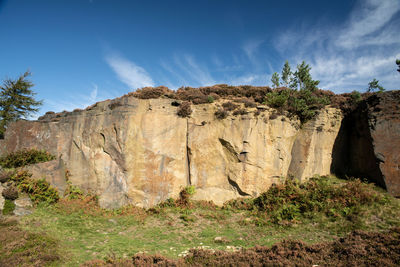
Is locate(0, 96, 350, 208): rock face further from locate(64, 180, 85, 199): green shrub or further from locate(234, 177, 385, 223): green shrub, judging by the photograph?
locate(234, 177, 385, 223): green shrub

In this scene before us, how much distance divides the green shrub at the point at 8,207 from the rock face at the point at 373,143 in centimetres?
2252

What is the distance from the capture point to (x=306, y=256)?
7.10 m

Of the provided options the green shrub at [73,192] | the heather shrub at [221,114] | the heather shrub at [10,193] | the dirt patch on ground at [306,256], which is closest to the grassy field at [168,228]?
the green shrub at [73,192]

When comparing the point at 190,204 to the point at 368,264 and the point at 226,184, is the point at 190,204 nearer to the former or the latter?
the point at 226,184

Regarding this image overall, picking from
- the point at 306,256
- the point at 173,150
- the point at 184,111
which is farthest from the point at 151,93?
the point at 306,256

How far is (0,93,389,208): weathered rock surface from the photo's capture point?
47.0ft

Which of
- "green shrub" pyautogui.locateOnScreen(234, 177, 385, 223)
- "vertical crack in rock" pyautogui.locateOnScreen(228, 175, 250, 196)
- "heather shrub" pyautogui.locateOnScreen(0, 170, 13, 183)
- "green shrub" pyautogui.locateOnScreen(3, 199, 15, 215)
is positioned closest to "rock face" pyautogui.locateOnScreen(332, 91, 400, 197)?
"green shrub" pyautogui.locateOnScreen(234, 177, 385, 223)

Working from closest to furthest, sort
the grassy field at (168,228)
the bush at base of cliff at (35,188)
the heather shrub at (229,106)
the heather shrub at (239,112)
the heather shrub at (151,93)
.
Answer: the grassy field at (168,228)
the bush at base of cliff at (35,188)
the heather shrub at (239,112)
the heather shrub at (229,106)
the heather shrub at (151,93)

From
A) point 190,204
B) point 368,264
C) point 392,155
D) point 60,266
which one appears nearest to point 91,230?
point 60,266

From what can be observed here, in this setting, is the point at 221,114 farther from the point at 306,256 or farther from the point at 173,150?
the point at 306,256

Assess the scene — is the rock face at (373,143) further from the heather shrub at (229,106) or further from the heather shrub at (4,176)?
the heather shrub at (4,176)

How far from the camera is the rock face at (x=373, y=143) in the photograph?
1248 centimetres

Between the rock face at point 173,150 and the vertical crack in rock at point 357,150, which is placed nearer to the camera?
the vertical crack in rock at point 357,150

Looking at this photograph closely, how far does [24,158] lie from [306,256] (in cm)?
1929
